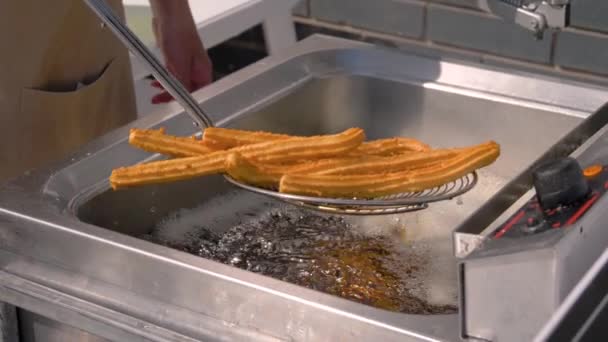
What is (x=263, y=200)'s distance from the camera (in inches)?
38.1

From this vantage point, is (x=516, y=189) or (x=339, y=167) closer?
(x=516, y=189)

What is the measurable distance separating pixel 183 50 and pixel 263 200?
0.31 m

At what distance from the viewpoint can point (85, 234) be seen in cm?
76

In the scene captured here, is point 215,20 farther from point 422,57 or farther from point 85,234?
point 85,234

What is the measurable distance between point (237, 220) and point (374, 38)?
2.93 feet

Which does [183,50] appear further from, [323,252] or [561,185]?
[561,185]

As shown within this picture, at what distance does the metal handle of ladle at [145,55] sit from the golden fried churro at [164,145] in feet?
0.15

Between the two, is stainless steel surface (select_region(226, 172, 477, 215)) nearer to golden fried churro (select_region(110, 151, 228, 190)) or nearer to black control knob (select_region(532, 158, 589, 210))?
golden fried churro (select_region(110, 151, 228, 190))

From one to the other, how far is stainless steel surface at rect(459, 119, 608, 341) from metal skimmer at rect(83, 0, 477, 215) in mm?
179

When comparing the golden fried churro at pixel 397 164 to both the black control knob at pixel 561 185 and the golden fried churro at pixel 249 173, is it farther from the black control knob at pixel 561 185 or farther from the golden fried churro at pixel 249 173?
the black control knob at pixel 561 185

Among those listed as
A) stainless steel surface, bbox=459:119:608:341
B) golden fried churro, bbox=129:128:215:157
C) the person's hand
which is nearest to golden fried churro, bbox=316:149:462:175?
golden fried churro, bbox=129:128:215:157

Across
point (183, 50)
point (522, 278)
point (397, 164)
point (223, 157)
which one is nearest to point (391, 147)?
point (397, 164)

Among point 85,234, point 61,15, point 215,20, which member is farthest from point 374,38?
point 85,234

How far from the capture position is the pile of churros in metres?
0.80
